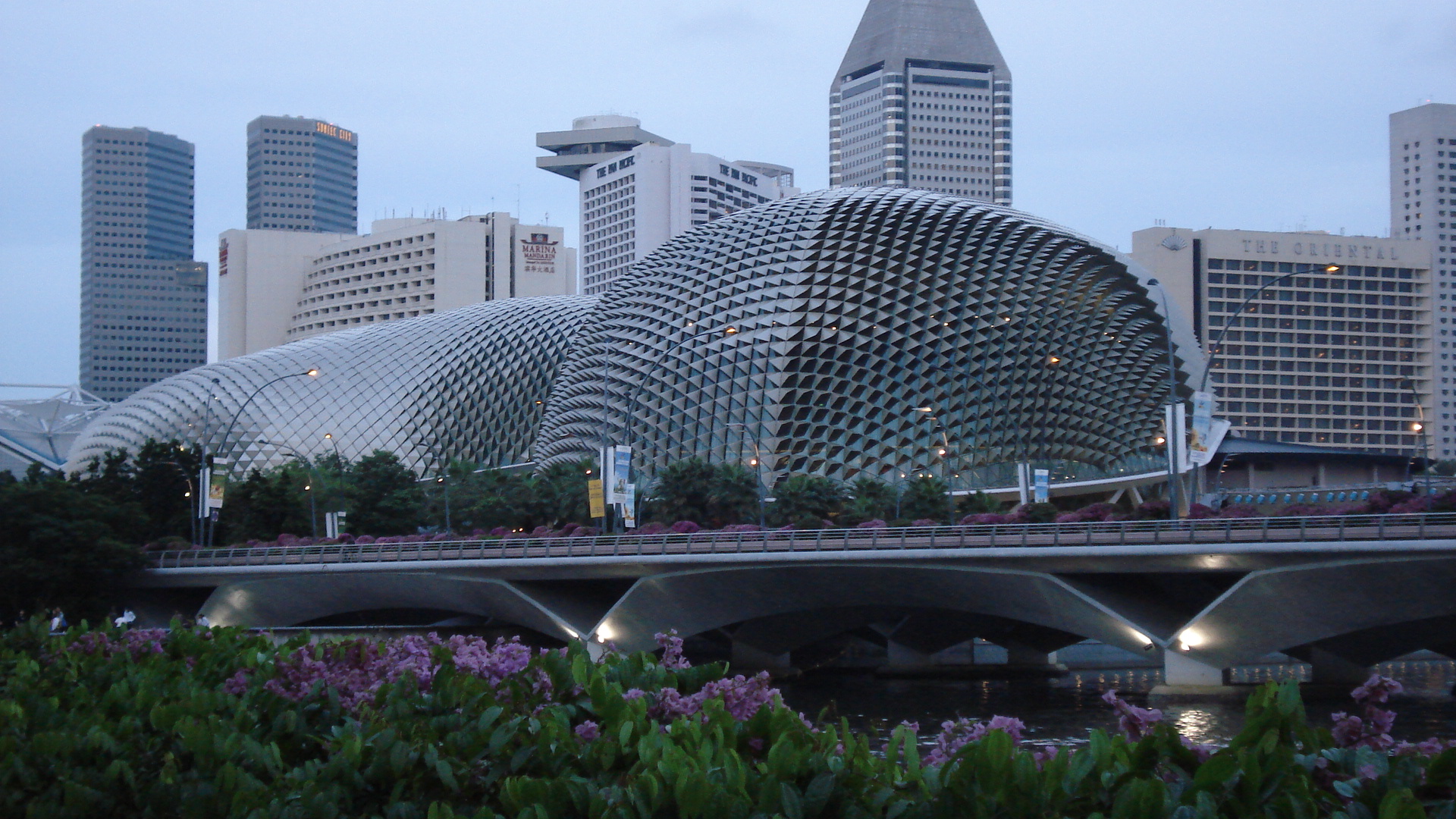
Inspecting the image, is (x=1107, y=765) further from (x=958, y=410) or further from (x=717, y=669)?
(x=958, y=410)

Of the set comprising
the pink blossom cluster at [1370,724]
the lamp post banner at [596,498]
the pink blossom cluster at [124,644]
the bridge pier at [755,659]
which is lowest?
the bridge pier at [755,659]

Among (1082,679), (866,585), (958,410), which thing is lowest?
(1082,679)

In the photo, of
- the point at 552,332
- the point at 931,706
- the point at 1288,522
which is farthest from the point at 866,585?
the point at 552,332

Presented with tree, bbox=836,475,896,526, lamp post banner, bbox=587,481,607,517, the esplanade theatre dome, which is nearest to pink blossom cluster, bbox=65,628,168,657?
lamp post banner, bbox=587,481,607,517

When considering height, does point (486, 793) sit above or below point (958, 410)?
below

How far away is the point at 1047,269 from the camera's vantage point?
94.9 metres

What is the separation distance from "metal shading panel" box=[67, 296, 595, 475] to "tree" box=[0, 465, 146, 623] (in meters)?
34.8

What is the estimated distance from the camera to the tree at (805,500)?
2702 inches

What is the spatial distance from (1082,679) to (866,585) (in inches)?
586

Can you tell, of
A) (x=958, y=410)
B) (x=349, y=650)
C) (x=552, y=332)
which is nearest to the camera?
(x=349, y=650)

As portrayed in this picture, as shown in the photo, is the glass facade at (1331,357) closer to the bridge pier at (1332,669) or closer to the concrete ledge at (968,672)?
the concrete ledge at (968,672)

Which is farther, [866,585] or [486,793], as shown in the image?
[866,585]

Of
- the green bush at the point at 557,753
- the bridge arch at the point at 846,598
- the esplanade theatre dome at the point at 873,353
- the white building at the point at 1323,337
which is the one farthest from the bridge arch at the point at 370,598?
the white building at the point at 1323,337

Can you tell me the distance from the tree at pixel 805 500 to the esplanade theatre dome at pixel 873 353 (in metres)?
10.9
